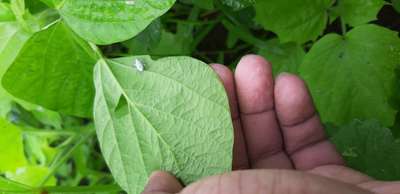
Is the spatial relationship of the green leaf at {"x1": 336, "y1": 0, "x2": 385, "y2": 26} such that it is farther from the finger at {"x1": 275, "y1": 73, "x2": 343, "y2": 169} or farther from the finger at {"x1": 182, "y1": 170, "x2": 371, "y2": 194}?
the finger at {"x1": 182, "y1": 170, "x2": 371, "y2": 194}

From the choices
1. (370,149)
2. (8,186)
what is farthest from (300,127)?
(8,186)

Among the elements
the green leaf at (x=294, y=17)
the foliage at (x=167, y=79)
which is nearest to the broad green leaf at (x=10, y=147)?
Result: the foliage at (x=167, y=79)

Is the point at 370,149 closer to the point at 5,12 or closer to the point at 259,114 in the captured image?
the point at 259,114

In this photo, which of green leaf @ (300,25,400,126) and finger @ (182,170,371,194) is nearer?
finger @ (182,170,371,194)

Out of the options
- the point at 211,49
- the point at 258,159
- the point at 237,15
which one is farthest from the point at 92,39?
the point at 211,49

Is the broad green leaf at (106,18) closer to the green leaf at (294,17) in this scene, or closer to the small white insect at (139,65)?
the small white insect at (139,65)

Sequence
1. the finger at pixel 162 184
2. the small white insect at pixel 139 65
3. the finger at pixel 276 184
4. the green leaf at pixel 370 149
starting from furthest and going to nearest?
the green leaf at pixel 370 149, the small white insect at pixel 139 65, the finger at pixel 162 184, the finger at pixel 276 184

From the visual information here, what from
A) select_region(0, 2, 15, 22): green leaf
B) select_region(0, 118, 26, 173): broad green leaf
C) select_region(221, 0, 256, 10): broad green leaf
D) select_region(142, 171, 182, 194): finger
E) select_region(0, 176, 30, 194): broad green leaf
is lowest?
select_region(0, 118, 26, 173): broad green leaf

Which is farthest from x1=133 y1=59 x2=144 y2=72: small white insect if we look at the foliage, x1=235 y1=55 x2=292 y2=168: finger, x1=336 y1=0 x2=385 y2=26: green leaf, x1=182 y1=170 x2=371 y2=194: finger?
x1=336 y1=0 x2=385 y2=26: green leaf
